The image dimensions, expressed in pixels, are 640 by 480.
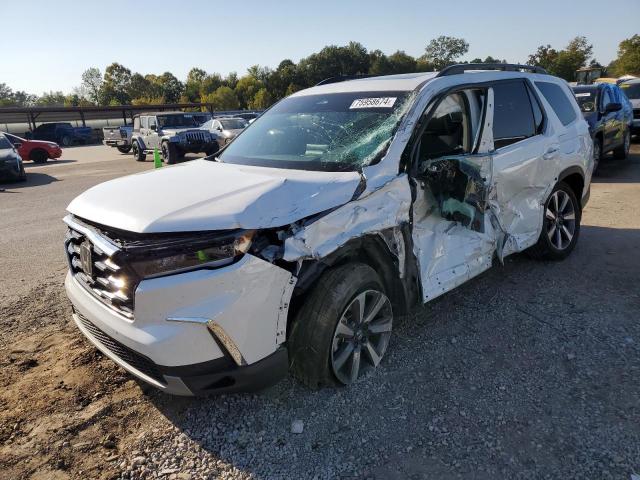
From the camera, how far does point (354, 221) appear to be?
274 cm

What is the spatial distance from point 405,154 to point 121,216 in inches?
71.6

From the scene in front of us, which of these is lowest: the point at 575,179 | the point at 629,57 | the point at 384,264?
the point at 384,264

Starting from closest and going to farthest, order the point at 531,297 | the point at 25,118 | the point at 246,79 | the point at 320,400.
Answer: the point at 320,400 → the point at 531,297 → the point at 25,118 → the point at 246,79

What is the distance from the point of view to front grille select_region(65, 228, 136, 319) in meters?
2.36

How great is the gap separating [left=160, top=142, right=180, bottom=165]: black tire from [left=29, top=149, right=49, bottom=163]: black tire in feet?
24.8

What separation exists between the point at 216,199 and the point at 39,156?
888 inches

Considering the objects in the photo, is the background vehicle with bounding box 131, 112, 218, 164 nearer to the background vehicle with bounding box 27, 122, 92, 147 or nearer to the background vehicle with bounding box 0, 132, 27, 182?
the background vehicle with bounding box 0, 132, 27, 182

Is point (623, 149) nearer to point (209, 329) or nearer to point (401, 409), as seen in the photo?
point (401, 409)

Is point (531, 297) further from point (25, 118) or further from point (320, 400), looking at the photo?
point (25, 118)

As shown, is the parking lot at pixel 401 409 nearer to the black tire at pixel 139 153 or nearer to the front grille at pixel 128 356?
the front grille at pixel 128 356

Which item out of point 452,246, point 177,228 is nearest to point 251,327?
point 177,228

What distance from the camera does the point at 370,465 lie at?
7.83 feet

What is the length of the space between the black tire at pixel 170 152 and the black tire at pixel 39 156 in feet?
24.8

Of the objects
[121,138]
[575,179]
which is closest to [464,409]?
[575,179]
